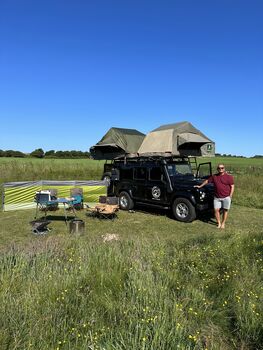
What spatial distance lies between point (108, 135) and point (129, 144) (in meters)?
1.26

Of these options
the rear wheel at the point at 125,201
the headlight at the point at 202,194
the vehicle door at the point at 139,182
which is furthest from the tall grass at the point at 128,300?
the rear wheel at the point at 125,201

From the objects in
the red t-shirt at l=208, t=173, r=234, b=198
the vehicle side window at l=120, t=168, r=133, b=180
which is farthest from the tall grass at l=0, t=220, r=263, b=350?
the vehicle side window at l=120, t=168, r=133, b=180

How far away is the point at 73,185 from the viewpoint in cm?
1270

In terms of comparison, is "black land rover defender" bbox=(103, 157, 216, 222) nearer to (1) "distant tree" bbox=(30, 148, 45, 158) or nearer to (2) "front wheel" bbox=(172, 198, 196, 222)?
(2) "front wheel" bbox=(172, 198, 196, 222)

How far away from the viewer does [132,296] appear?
11.2 feet

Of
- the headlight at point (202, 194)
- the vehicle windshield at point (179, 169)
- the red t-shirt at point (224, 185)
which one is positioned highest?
the vehicle windshield at point (179, 169)

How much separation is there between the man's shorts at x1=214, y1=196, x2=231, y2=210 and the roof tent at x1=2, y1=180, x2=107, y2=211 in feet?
17.5

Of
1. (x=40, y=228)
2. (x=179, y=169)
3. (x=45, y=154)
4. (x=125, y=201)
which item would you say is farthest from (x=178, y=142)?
(x=45, y=154)

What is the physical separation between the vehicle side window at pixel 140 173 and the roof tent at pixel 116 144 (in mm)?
5505

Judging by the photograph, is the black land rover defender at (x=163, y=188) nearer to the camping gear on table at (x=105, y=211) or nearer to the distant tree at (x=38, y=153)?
the camping gear on table at (x=105, y=211)

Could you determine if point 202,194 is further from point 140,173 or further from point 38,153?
point 38,153

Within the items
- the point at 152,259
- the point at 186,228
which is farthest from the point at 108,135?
the point at 152,259

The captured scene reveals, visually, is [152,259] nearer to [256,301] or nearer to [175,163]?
[256,301]

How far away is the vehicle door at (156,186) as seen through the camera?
10516mm
